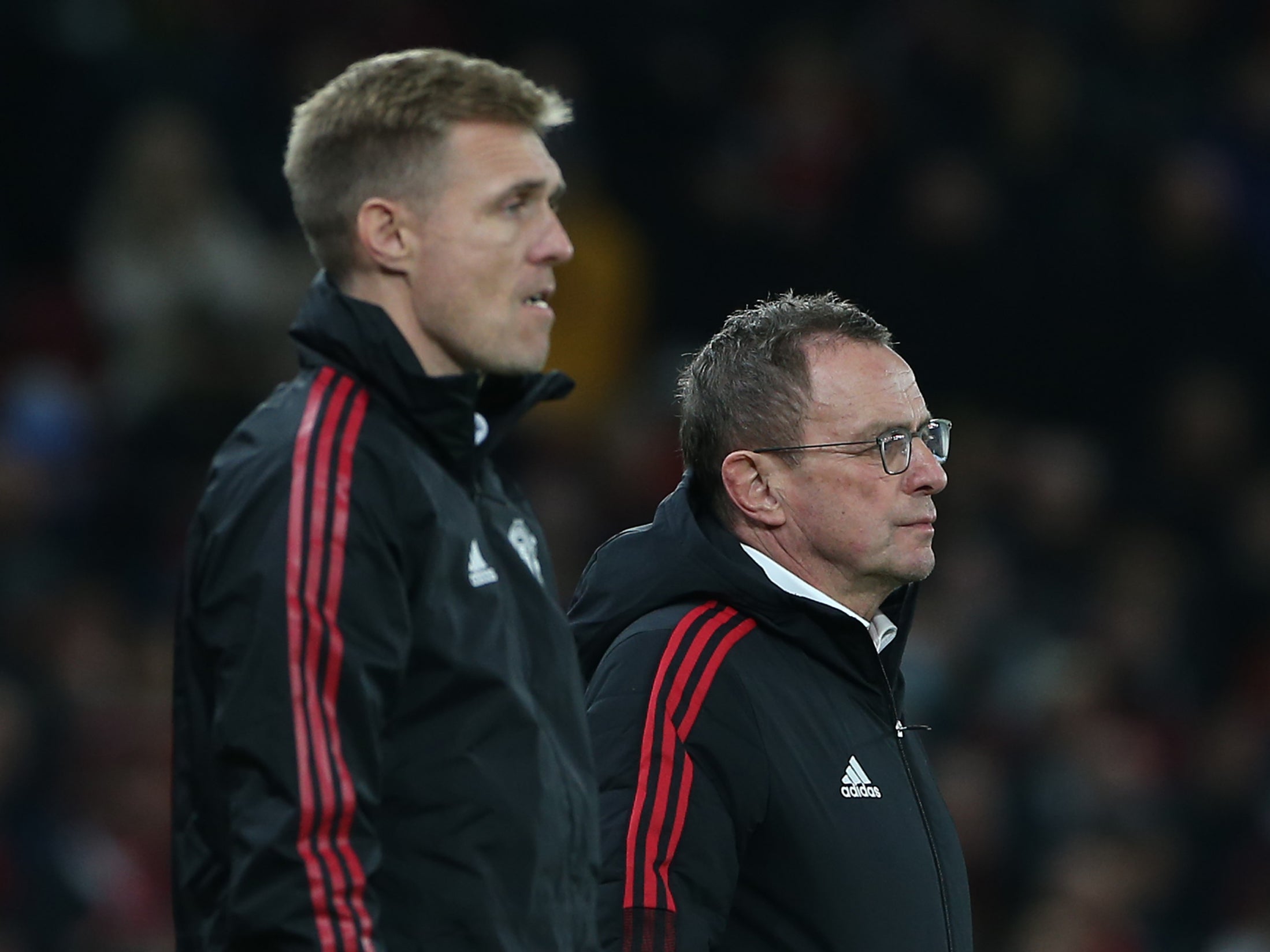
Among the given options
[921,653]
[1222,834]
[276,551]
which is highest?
[276,551]

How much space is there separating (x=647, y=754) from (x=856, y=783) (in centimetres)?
30

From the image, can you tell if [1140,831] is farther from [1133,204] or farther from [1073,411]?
[1133,204]

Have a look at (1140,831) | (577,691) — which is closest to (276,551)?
(577,691)

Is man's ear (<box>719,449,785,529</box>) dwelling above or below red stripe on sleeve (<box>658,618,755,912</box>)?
above

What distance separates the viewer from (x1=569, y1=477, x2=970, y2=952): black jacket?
2555mm

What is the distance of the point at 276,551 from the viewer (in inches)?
76.3

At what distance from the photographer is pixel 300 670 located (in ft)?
6.26

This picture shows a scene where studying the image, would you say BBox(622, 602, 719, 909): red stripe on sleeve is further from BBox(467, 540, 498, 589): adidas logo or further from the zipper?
BBox(467, 540, 498, 589): adidas logo

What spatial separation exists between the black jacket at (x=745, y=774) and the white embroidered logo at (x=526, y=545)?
0.43 meters

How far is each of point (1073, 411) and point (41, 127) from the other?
381cm

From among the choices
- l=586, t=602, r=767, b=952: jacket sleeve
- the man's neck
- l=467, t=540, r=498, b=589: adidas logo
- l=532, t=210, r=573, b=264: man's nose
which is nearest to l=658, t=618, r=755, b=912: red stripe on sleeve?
l=586, t=602, r=767, b=952: jacket sleeve

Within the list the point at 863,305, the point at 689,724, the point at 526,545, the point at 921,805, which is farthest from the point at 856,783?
the point at 863,305

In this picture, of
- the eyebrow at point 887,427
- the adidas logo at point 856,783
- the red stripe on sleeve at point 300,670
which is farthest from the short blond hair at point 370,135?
the adidas logo at point 856,783

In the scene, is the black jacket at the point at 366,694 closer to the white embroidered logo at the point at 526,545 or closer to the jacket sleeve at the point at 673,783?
the white embroidered logo at the point at 526,545
